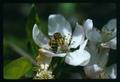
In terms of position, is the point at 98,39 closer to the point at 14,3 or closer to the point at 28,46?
the point at 28,46

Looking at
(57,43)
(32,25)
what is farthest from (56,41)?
(32,25)

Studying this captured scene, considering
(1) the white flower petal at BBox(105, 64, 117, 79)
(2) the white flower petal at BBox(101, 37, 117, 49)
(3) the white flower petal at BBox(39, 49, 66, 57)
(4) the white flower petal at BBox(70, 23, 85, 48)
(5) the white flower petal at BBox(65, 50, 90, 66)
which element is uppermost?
(4) the white flower petal at BBox(70, 23, 85, 48)

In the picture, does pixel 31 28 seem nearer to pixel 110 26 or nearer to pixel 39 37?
pixel 39 37

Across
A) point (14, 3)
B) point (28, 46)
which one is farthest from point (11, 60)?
point (14, 3)

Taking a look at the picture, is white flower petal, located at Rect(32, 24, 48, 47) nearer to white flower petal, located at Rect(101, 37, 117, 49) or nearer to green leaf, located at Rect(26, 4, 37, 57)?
green leaf, located at Rect(26, 4, 37, 57)

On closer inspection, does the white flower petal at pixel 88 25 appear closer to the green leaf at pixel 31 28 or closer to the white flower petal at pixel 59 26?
the white flower petal at pixel 59 26

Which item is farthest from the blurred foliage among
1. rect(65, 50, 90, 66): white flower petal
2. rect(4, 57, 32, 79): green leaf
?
rect(65, 50, 90, 66): white flower petal
